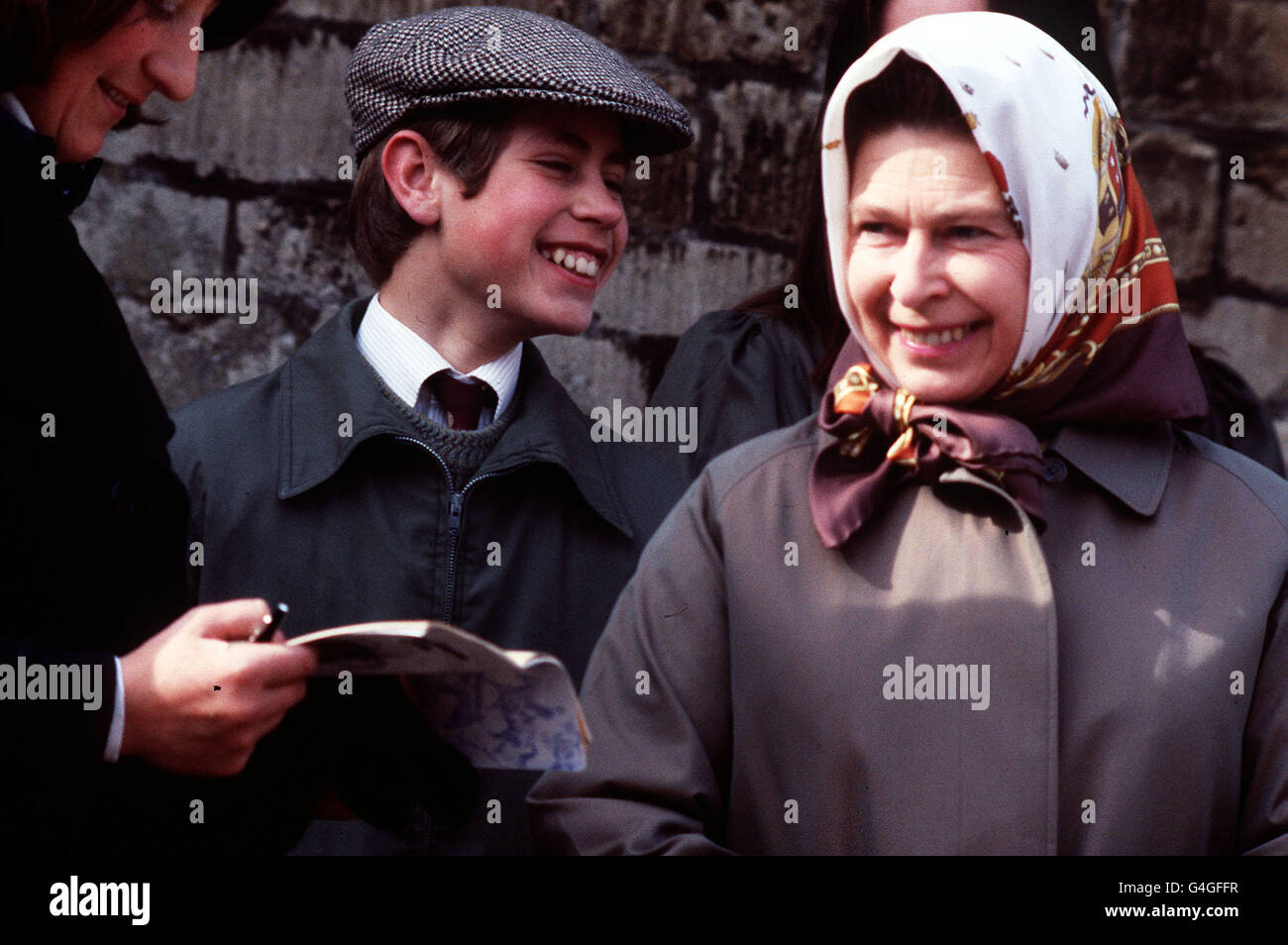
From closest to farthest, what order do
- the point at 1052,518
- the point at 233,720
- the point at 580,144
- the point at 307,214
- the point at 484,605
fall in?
1. the point at 233,720
2. the point at 1052,518
3. the point at 484,605
4. the point at 580,144
5. the point at 307,214

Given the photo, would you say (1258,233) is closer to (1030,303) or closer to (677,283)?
(677,283)

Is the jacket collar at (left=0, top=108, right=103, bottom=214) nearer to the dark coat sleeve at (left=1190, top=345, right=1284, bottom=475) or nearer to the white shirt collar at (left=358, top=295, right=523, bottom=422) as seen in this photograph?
the white shirt collar at (left=358, top=295, right=523, bottom=422)

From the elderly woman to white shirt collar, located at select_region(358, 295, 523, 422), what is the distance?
646 millimetres

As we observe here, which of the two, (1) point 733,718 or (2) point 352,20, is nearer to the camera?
(1) point 733,718

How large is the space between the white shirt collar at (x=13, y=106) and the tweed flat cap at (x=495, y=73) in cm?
96

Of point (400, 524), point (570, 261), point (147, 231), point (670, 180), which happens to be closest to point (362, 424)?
point (400, 524)

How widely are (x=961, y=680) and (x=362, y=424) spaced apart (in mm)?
1055

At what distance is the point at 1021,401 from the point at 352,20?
216 cm

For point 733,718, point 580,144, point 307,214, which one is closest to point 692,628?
point 733,718

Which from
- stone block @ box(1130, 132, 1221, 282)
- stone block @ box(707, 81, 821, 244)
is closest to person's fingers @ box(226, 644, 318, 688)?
stone block @ box(707, 81, 821, 244)
